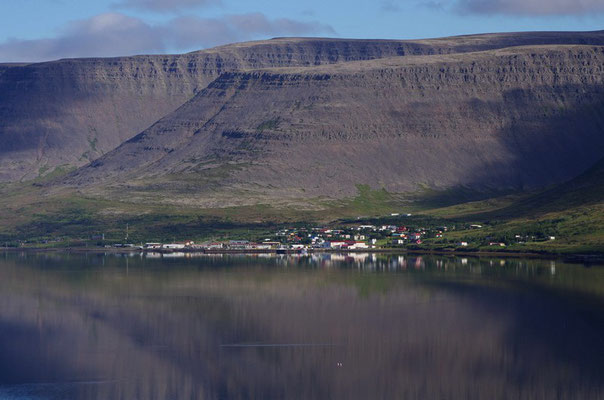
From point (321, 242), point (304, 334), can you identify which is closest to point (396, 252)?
point (321, 242)

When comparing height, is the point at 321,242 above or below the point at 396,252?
above

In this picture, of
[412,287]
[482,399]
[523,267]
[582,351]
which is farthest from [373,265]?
[482,399]

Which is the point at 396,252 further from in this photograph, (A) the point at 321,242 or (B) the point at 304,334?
(B) the point at 304,334

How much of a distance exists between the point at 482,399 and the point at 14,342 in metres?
37.3

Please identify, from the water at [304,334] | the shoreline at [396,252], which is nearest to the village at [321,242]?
the shoreline at [396,252]

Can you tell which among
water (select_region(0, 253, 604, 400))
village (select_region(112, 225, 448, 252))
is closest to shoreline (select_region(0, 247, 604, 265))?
village (select_region(112, 225, 448, 252))

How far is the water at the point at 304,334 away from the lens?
74.2 metres

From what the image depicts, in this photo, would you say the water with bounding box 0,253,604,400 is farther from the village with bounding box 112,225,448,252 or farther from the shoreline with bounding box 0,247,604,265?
the village with bounding box 112,225,448,252

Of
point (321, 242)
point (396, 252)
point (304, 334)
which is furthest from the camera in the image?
point (321, 242)

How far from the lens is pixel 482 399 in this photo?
2793 inches

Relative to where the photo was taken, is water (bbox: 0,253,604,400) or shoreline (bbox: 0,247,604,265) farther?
shoreline (bbox: 0,247,604,265)

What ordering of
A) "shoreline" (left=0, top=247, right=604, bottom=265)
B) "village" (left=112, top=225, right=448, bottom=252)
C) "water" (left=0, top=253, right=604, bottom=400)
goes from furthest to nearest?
"village" (left=112, top=225, right=448, bottom=252), "shoreline" (left=0, top=247, right=604, bottom=265), "water" (left=0, top=253, right=604, bottom=400)

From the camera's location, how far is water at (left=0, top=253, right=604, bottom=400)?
74.2 m

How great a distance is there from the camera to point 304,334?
9088 centimetres
